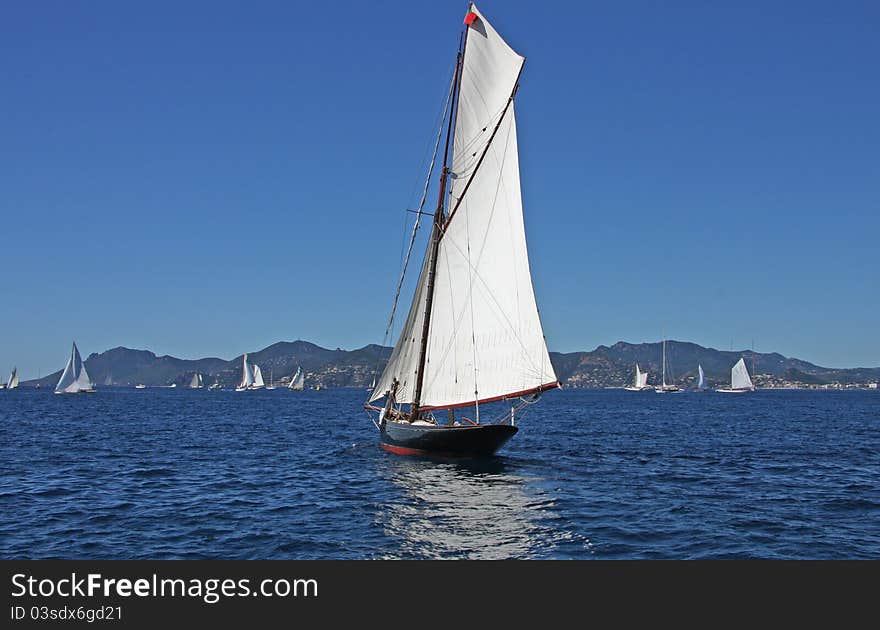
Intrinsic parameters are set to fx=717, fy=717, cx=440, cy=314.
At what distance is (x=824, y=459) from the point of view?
47.5 metres

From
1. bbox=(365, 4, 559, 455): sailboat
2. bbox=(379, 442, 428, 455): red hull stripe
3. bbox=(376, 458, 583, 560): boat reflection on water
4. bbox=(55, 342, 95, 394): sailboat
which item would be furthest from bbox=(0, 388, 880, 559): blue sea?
bbox=(55, 342, 95, 394): sailboat

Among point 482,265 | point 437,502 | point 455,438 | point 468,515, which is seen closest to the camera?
point 468,515

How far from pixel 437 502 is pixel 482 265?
16227 millimetres

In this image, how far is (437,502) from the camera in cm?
3002

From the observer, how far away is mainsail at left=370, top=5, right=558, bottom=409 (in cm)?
4084

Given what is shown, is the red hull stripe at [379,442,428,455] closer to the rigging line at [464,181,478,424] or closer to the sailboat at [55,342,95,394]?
the rigging line at [464,181,478,424]

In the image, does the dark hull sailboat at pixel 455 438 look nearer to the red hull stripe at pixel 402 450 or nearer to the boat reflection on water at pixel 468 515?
the red hull stripe at pixel 402 450

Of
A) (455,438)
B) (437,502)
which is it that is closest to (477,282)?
(455,438)

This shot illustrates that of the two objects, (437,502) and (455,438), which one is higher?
(455,438)

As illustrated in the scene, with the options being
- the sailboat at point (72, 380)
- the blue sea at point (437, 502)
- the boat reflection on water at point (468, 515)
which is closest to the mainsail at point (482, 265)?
the blue sea at point (437, 502)

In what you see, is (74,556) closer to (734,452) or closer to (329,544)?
(329,544)

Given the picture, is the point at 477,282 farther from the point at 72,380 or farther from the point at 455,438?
the point at 72,380

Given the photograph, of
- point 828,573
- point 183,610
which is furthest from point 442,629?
point 828,573

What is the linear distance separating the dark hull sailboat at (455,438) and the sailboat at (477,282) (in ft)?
0.22
